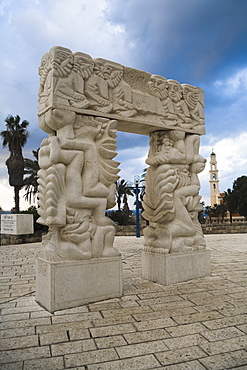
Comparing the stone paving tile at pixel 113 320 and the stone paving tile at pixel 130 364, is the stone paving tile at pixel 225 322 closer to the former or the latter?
the stone paving tile at pixel 113 320

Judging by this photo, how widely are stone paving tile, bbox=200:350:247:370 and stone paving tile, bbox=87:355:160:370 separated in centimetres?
43

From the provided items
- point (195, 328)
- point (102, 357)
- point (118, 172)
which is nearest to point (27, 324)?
point (102, 357)

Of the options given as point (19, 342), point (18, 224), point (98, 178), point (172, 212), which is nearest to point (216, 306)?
point (172, 212)

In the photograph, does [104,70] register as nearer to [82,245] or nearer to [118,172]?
[118,172]

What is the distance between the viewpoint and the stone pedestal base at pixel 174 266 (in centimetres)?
497

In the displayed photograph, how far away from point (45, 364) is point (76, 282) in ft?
4.75

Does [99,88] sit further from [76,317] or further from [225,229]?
[225,229]

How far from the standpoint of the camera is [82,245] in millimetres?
4199

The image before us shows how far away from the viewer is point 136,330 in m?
3.30

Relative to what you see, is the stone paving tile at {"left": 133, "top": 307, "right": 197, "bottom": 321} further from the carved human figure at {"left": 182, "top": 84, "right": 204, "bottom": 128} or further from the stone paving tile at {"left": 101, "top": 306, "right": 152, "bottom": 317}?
the carved human figure at {"left": 182, "top": 84, "right": 204, "bottom": 128}

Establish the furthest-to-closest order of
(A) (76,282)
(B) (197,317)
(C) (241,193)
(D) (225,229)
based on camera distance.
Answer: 1. (C) (241,193)
2. (D) (225,229)
3. (A) (76,282)
4. (B) (197,317)

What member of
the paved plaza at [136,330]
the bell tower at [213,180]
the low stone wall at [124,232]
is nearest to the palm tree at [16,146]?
the low stone wall at [124,232]

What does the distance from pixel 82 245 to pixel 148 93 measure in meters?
2.65

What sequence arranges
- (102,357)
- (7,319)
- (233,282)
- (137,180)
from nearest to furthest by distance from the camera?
(102,357) < (7,319) < (233,282) < (137,180)
